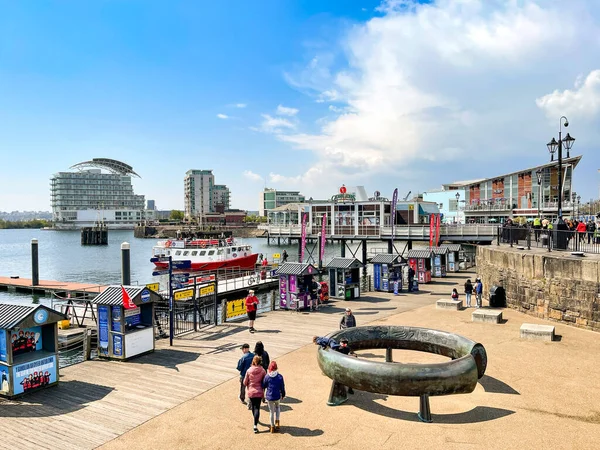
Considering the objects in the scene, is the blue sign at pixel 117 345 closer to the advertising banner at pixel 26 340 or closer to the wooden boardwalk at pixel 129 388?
the wooden boardwalk at pixel 129 388

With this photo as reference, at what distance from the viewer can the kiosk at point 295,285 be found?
2159 cm

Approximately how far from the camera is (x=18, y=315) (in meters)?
11.0

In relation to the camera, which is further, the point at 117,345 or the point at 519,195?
the point at 519,195

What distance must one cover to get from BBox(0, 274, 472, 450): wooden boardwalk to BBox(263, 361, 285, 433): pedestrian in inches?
93.3

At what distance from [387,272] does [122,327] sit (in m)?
18.3

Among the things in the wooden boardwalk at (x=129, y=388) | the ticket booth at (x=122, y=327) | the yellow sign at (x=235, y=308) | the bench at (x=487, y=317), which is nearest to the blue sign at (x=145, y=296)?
the ticket booth at (x=122, y=327)

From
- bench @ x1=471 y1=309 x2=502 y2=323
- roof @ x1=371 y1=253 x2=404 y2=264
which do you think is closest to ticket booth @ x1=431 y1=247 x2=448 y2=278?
roof @ x1=371 y1=253 x2=404 y2=264

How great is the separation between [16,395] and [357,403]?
8333mm

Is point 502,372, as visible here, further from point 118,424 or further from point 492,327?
point 118,424

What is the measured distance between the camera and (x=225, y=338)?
1652 cm

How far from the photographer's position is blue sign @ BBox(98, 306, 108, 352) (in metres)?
13.9

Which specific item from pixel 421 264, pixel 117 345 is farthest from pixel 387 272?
pixel 117 345

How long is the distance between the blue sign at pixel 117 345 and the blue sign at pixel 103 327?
335 mm

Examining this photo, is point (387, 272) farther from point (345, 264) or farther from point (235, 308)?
point (235, 308)
